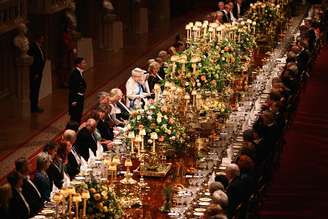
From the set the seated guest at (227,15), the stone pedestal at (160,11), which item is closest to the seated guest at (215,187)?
the seated guest at (227,15)

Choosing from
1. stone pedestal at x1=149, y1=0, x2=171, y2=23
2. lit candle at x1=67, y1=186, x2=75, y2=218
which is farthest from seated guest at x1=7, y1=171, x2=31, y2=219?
stone pedestal at x1=149, y1=0, x2=171, y2=23

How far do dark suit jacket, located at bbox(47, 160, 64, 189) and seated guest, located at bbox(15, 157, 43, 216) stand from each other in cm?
42

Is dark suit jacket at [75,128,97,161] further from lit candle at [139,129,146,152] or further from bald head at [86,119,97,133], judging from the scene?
lit candle at [139,129,146,152]

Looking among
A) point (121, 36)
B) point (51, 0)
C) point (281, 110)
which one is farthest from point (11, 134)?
point (121, 36)

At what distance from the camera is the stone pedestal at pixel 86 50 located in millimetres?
22625

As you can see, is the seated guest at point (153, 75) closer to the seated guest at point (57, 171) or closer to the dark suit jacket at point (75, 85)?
the dark suit jacket at point (75, 85)

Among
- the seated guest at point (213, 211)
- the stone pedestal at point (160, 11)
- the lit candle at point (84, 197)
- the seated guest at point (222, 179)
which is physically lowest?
the stone pedestal at point (160, 11)

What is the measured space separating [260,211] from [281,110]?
1.91 metres

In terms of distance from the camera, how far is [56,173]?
11.9 metres

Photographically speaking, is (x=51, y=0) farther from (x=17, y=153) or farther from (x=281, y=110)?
(x=281, y=110)

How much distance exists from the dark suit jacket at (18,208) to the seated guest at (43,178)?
0.50 m

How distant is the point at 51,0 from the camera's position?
19.7 m

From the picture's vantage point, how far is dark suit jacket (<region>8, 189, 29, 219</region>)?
11062mm

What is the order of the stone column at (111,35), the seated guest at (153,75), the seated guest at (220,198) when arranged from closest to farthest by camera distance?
the seated guest at (220,198) < the seated guest at (153,75) < the stone column at (111,35)
